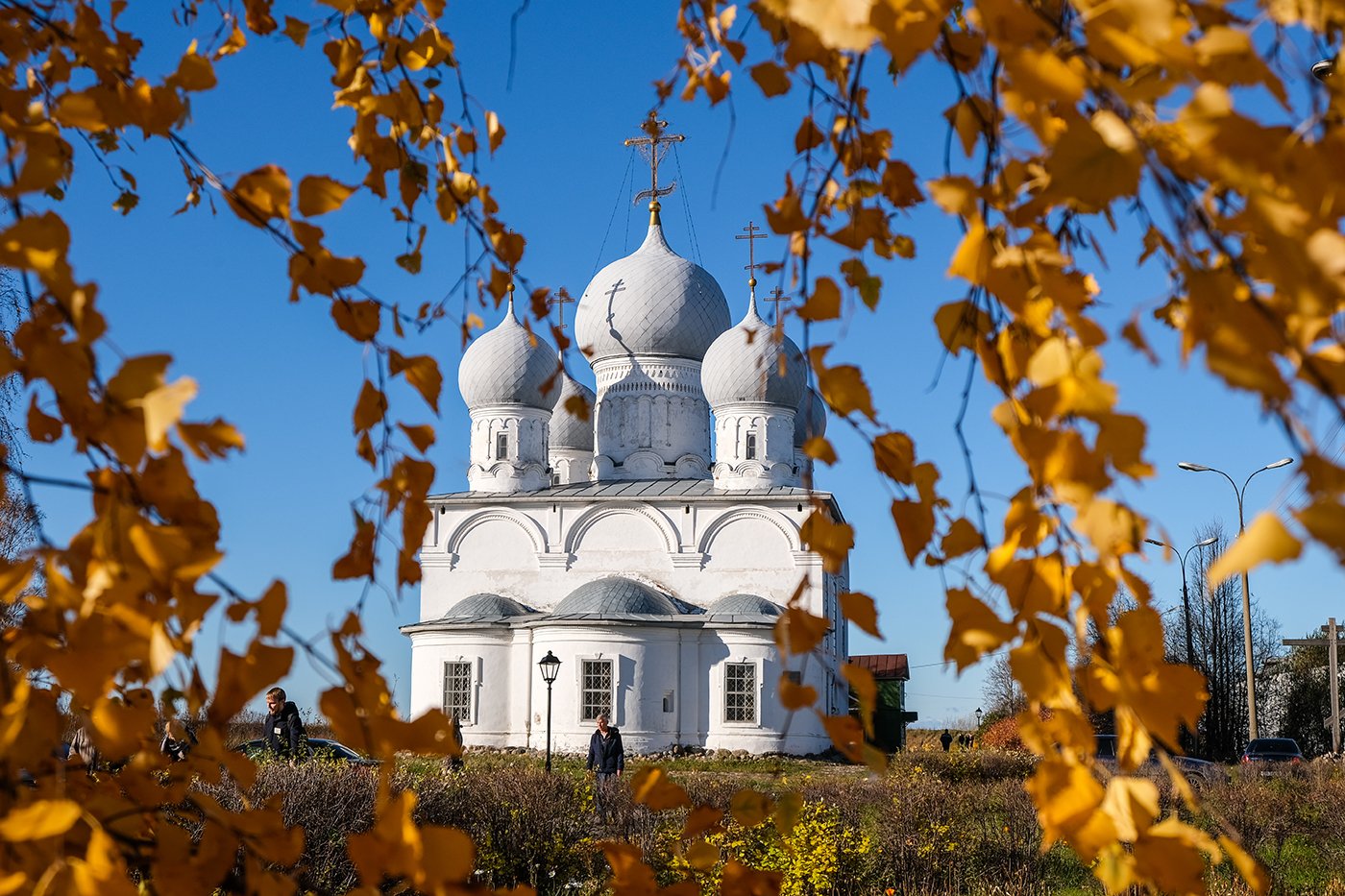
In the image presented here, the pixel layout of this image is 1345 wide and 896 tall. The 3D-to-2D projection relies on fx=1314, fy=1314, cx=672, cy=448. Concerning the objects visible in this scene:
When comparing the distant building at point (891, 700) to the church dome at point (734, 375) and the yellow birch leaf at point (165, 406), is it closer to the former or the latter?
the church dome at point (734, 375)

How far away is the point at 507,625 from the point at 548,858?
57.4ft

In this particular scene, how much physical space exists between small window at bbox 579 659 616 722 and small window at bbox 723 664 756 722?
227cm

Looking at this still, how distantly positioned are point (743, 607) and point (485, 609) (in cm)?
527

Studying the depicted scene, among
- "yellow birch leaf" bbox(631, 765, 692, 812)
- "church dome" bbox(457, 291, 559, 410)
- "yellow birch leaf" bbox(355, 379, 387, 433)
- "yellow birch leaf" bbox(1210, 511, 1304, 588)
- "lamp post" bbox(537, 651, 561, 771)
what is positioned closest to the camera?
"yellow birch leaf" bbox(1210, 511, 1304, 588)

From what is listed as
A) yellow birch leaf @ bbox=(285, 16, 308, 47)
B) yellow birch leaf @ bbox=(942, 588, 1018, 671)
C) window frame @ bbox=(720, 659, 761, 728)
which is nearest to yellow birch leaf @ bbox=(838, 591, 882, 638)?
yellow birch leaf @ bbox=(942, 588, 1018, 671)

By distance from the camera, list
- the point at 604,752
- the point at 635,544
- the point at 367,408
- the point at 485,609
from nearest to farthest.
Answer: the point at 367,408
the point at 604,752
the point at 485,609
the point at 635,544

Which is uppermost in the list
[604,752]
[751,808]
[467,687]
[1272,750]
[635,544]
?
[635,544]

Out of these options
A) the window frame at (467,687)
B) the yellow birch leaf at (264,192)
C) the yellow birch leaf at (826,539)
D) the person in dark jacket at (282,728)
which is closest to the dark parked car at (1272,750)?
the window frame at (467,687)

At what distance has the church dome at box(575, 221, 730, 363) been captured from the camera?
2992 centimetres

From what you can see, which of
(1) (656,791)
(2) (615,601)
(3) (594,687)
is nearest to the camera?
(1) (656,791)

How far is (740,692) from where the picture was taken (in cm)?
2539

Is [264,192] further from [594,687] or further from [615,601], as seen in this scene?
[615,601]

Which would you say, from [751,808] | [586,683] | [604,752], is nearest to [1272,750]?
[586,683]

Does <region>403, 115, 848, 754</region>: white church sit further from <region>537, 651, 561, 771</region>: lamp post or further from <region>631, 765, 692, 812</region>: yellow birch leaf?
<region>631, 765, 692, 812</region>: yellow birch leaf
